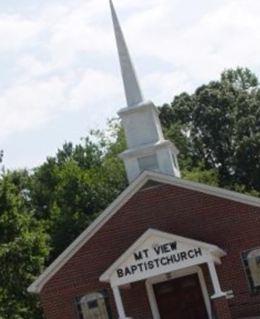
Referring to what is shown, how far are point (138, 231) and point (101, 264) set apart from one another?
69.0 inches

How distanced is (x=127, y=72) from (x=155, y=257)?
8.97 metres

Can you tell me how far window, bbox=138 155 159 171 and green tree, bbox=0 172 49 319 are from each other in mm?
8437

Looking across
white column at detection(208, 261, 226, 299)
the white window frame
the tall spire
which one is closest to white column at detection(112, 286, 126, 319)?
the white window frame

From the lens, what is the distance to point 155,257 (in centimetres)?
2836

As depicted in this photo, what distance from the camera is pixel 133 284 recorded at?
98.5 ft

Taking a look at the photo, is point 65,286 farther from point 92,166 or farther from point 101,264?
point 92,166

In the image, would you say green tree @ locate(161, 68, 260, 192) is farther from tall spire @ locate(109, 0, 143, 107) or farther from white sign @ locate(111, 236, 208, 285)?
white sign @ locate(111, 236, 208, 285)

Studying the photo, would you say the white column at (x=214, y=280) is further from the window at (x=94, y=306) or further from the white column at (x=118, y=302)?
the window at (x=94, y=306)

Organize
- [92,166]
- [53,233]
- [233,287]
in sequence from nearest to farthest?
[233,287] → [53,233] → [92,166]

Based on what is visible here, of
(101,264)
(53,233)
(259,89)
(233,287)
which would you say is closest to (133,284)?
(101,264)

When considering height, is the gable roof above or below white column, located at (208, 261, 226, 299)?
above

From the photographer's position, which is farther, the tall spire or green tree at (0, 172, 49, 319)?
green tree at (0, 172, 49, 319)

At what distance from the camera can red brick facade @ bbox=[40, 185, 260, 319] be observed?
97.5ft

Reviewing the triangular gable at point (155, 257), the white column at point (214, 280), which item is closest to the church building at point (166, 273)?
the triangular gable at point (155, 257)
